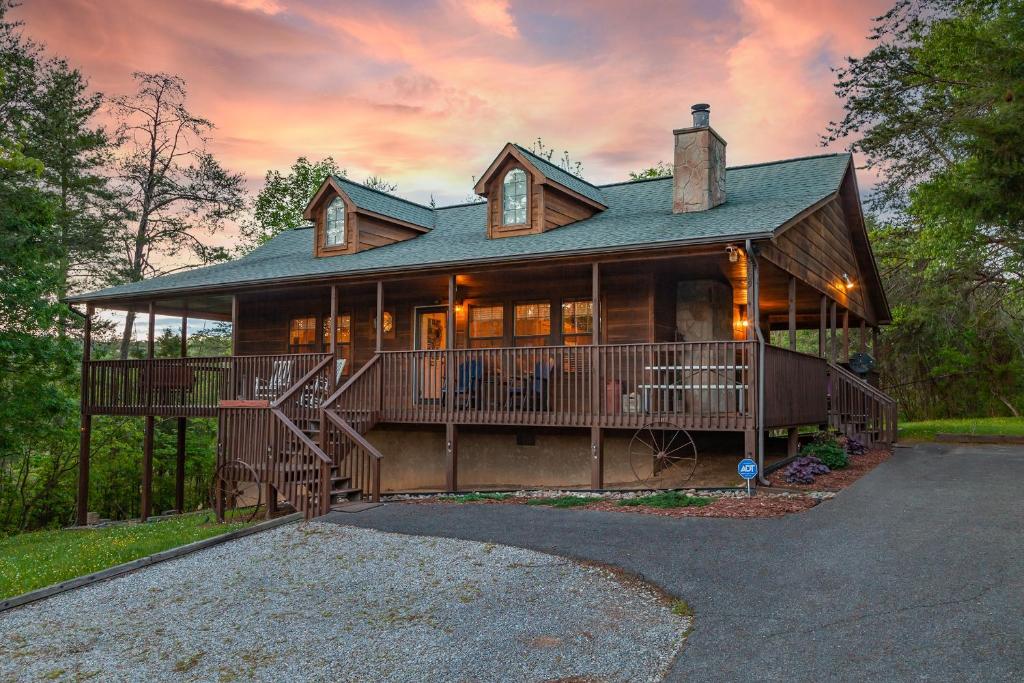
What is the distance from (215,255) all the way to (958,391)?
2856cm

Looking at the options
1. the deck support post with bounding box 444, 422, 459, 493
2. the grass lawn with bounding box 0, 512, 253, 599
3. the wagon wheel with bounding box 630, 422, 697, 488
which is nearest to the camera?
the grass lawn with bounding box 0, 512, 253, 599

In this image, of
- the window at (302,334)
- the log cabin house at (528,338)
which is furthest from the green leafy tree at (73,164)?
the window at (302,334)

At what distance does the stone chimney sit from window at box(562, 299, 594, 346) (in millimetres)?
2449

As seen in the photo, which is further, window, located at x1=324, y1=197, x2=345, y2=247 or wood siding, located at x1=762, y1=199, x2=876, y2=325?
window, located at x1=324, y1=197, x2=345, y2=247

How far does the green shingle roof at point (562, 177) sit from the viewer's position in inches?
599

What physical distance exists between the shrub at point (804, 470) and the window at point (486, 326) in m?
6.16

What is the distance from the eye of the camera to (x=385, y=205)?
59.9 ft

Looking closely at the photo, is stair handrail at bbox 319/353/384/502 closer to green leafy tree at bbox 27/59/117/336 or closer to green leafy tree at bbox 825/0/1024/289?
green leafy tree at bbox 825/0/1024/289

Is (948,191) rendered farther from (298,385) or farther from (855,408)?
(298,385)

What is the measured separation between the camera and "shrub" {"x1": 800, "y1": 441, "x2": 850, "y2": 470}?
41.2ft

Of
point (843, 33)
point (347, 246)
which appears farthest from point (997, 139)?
point (347, 246)

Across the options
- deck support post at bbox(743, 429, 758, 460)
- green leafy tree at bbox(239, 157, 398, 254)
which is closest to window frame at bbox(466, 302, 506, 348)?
deck support post at bbox(743, 429, 758, 460)

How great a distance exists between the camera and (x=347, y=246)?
57.3ft

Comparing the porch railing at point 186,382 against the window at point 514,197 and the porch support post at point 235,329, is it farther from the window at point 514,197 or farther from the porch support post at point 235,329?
the window at point 514,197
